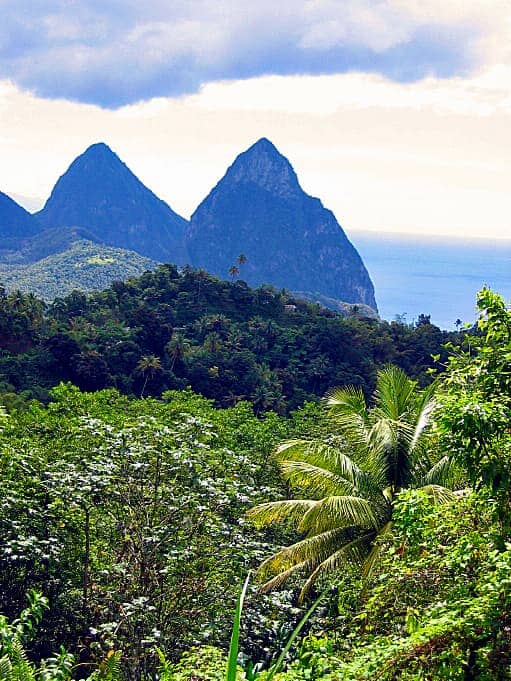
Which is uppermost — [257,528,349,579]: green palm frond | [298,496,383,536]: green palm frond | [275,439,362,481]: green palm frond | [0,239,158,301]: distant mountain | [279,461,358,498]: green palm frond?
[0,239,158,301]: distant mountain

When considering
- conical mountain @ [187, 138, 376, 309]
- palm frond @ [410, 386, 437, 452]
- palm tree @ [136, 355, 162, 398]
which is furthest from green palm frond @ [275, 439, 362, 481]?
conical mountain @ [187, 138, 376, 309]

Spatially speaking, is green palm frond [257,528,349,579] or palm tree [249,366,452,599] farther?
green palm frond [257,528,349,579]

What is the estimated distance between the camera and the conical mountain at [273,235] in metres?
178

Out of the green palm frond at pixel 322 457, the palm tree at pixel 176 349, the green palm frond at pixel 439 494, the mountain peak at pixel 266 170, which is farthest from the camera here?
the mountain peak at pixel 266 170

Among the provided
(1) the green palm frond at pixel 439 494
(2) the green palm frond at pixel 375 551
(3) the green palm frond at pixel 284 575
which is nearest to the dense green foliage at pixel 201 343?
(3) the green palm frond at pixel 284 575

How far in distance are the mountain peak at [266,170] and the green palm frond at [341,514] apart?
7072 inches

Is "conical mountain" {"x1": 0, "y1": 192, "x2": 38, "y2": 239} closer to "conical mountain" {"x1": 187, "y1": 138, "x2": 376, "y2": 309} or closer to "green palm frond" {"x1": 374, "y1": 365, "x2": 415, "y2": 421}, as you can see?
"conical mountain" {"x1": 187, "y1": 138, "x2": 376, "y2": 309}

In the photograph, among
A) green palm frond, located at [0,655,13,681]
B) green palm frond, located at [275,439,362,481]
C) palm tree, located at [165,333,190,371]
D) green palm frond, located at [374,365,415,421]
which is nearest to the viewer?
green palm frond, located at [0,655,13,681]

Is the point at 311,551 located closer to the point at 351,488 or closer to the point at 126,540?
the point at 351,488

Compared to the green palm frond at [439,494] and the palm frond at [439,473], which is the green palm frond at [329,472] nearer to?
the palm frond at [439,473]

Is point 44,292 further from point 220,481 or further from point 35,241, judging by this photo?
point 220,481

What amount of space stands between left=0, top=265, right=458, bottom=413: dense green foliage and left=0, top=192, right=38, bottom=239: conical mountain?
148m

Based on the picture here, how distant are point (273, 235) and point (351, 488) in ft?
577

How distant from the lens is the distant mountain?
108150mm
